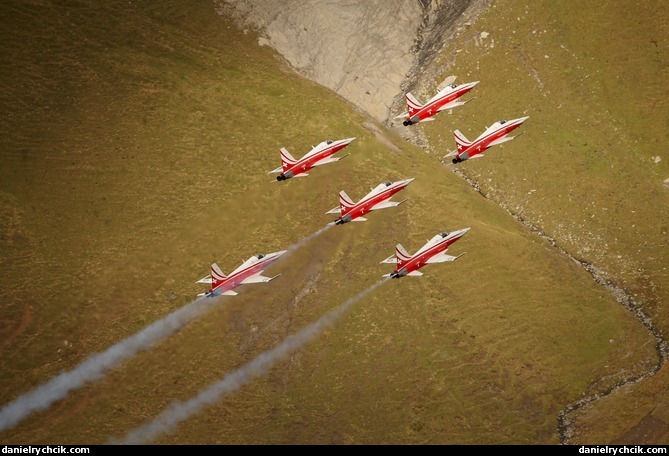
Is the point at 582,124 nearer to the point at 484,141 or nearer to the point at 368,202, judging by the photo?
the point at 484,141

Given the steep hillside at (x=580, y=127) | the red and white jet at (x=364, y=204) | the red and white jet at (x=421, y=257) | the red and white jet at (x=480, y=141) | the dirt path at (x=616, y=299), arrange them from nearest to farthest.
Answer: the red and white jet at (x=421, y=257), the red and white jet at (x=364, y=204), the dirt path at (x=616, y=299), the red and white jet at (x=480, y=141), the steep hillside at (x=580, y=127)

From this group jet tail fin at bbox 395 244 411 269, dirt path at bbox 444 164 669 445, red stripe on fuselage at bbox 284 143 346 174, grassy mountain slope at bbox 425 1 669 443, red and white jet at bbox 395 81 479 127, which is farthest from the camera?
grassy mountain slope at bbox 425 1 669 443

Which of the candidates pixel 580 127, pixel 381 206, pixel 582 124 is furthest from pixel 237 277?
pixel 582 124

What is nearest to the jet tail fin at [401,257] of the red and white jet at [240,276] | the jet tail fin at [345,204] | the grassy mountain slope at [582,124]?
the jet tail fin at [345,204]

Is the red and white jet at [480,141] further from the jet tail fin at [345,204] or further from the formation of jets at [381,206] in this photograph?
the jet tail fin at [345,204]

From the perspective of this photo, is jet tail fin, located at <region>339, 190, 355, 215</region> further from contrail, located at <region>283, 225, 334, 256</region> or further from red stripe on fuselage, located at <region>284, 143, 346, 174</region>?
contrail, located at <region>283, 225, 334, 256</region>

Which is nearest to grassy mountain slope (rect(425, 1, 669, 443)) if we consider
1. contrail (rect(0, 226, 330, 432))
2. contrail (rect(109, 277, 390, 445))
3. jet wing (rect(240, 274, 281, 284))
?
contrail (rect(109, 277, 390, 445))

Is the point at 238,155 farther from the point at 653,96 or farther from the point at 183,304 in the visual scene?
the point at 653,96
